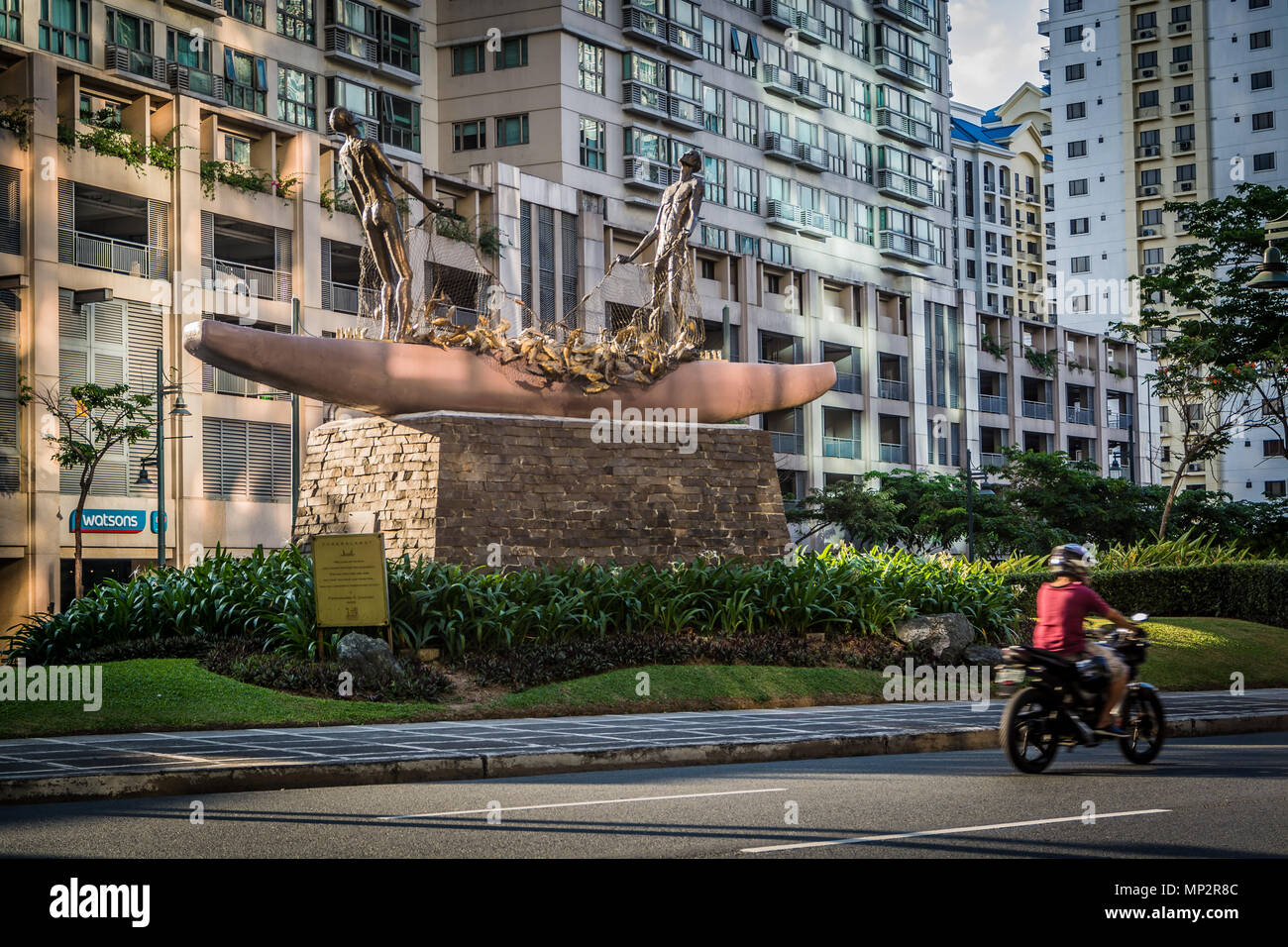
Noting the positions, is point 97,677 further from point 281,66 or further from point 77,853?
point 281,66

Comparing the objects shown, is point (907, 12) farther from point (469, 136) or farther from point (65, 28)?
point (65, 28)

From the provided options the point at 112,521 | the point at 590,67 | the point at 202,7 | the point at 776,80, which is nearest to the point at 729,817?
the point at 112,521

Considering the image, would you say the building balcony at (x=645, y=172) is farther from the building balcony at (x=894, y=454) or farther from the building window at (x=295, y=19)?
the building balcony at (x=894, y=454)

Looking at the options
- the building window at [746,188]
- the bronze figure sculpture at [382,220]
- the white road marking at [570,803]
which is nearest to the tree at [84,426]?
the bronze figure sculpture at [382,220]

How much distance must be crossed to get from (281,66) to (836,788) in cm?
4476

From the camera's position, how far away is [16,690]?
16828 mm

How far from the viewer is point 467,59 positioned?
58.0 metres

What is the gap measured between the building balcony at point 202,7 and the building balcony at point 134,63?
6.70ft

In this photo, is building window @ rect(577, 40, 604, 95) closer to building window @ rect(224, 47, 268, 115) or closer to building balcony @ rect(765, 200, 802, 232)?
building balcony @ rect(765, 200, 802, 232)

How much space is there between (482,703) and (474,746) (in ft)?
12.0

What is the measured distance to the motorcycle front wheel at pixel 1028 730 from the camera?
11938 millimetres

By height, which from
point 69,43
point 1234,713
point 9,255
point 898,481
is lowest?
point 1234,713
